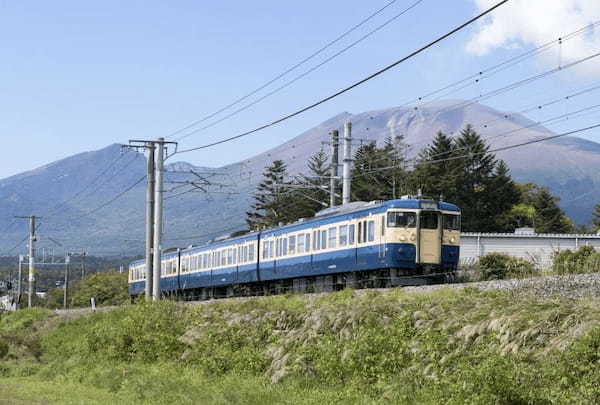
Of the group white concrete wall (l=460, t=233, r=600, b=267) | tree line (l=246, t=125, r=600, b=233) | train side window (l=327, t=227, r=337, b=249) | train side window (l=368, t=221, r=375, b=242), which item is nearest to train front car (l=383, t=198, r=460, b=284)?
train side window (l=368, t=221, r=375, b=242)

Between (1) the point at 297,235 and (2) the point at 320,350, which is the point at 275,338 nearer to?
(2) the point at 320,350

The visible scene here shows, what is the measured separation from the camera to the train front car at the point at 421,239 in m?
26.8

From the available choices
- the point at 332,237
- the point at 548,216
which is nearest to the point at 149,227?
the point at 332,237

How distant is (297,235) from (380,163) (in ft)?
165

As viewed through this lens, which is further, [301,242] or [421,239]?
[301,242]

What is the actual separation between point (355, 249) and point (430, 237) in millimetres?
2189

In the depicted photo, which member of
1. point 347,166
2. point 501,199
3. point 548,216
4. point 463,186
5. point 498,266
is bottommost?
point 498,266

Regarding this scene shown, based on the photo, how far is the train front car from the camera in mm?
26750

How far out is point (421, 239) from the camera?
27250 mm

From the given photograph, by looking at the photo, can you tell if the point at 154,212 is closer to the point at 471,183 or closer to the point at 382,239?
the point at 382,239

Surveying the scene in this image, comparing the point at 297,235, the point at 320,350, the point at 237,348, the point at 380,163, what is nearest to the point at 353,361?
the point at 320,350

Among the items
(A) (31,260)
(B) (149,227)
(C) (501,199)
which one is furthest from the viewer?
(C) (501,199)

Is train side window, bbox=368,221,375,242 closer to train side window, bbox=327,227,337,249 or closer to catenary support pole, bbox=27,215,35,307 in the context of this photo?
train side window, bbox=327,227,337,249

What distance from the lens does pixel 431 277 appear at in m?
27.7
